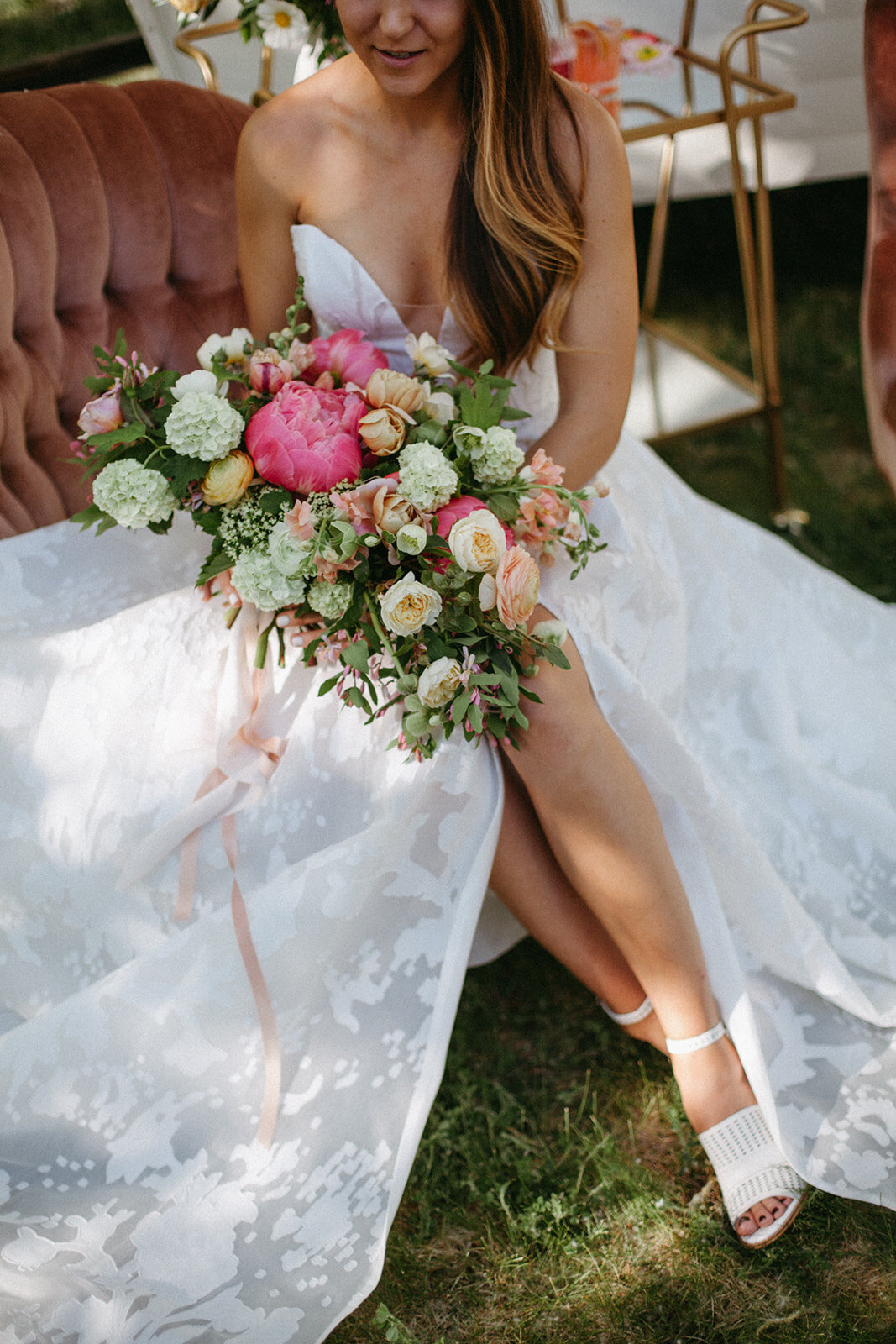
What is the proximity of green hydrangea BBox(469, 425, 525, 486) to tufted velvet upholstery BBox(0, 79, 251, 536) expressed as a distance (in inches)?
34.4

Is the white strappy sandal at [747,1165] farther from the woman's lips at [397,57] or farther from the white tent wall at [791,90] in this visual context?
the white tent wall at [791,90]

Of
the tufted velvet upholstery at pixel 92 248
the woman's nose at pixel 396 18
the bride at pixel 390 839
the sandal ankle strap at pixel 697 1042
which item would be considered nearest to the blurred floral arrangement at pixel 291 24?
the tufted velvet upholstery at pixel 92 248

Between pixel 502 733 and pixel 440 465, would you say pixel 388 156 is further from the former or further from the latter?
pixel 502 733

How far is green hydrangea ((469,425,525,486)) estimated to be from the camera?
1412mm

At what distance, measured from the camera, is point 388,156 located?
185 cm

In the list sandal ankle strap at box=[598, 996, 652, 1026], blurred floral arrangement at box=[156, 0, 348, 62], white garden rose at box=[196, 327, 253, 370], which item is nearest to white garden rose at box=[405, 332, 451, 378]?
white garden rose at box=[196, 327, 253, 370]

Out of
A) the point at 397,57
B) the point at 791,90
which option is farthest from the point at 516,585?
the point at 791,90

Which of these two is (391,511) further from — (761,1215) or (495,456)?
(761,1215)

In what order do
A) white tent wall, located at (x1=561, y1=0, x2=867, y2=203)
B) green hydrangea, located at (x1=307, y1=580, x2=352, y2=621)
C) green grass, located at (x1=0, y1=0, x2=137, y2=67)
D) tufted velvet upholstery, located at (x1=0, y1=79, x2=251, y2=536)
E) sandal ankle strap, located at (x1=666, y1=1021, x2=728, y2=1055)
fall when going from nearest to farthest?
green hydrangea, located at (x1=307, y1=580, x2=352, y2=621) < sandal ankle strap, located at (x1=666, y1=1021, x2=728, y2=1055) < tufted velvet upholstery, located at (x1=0, y1=79, x2=251, y2=536) < white tent wall, located at (x1=561, y1=0, x2=867, y2=203) < green grass, located at (x1=0, y1=0, x2=137, y2=67)

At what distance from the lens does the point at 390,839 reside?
1.48 meters

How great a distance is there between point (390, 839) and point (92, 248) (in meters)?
1.24

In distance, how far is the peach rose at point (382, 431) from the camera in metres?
1.39

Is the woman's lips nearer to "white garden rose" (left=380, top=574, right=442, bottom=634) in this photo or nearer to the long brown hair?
the long brown hair

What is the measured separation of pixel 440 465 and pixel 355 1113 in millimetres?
851
